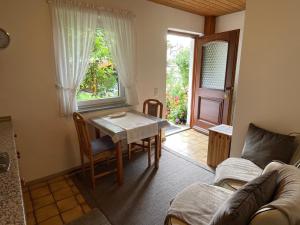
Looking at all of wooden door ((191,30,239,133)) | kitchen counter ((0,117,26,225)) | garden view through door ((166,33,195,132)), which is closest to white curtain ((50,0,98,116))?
kitchen counter ((0,117,26,225))

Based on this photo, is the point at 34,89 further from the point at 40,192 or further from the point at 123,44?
the point at 123,44

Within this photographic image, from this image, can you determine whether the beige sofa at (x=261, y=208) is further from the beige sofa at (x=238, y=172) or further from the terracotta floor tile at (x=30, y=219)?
the terracotta floor tile at (x=30, y=219)

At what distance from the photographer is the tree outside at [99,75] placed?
2727mm

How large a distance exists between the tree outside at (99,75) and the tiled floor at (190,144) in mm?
1457

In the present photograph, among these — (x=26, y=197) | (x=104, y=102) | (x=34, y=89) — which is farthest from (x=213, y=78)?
(x=26, y=197)

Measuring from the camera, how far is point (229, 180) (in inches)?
66.1

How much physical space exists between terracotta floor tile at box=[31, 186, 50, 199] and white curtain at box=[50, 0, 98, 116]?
91 cm

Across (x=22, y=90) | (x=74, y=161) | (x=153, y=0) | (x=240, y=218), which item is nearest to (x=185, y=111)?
(x=153, y=0)

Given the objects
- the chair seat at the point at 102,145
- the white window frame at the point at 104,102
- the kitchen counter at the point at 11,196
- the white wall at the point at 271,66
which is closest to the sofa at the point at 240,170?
the white wall at the point at 271,66

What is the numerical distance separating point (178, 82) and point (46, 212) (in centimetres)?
404

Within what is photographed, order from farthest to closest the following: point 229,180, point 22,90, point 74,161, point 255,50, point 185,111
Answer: point 185,111, point 74,161, point 22,90, point 255,50, point 229,180

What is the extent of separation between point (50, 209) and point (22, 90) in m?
1.30

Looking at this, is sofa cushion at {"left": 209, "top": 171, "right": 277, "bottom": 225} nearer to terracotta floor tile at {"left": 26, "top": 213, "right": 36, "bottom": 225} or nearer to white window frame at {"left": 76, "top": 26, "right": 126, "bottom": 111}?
terracotta floor tile at {"left": 26, "top": 213, "right": 36, "bottom": 225}

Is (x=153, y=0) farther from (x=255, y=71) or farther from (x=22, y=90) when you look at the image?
(x=22, y=90)
